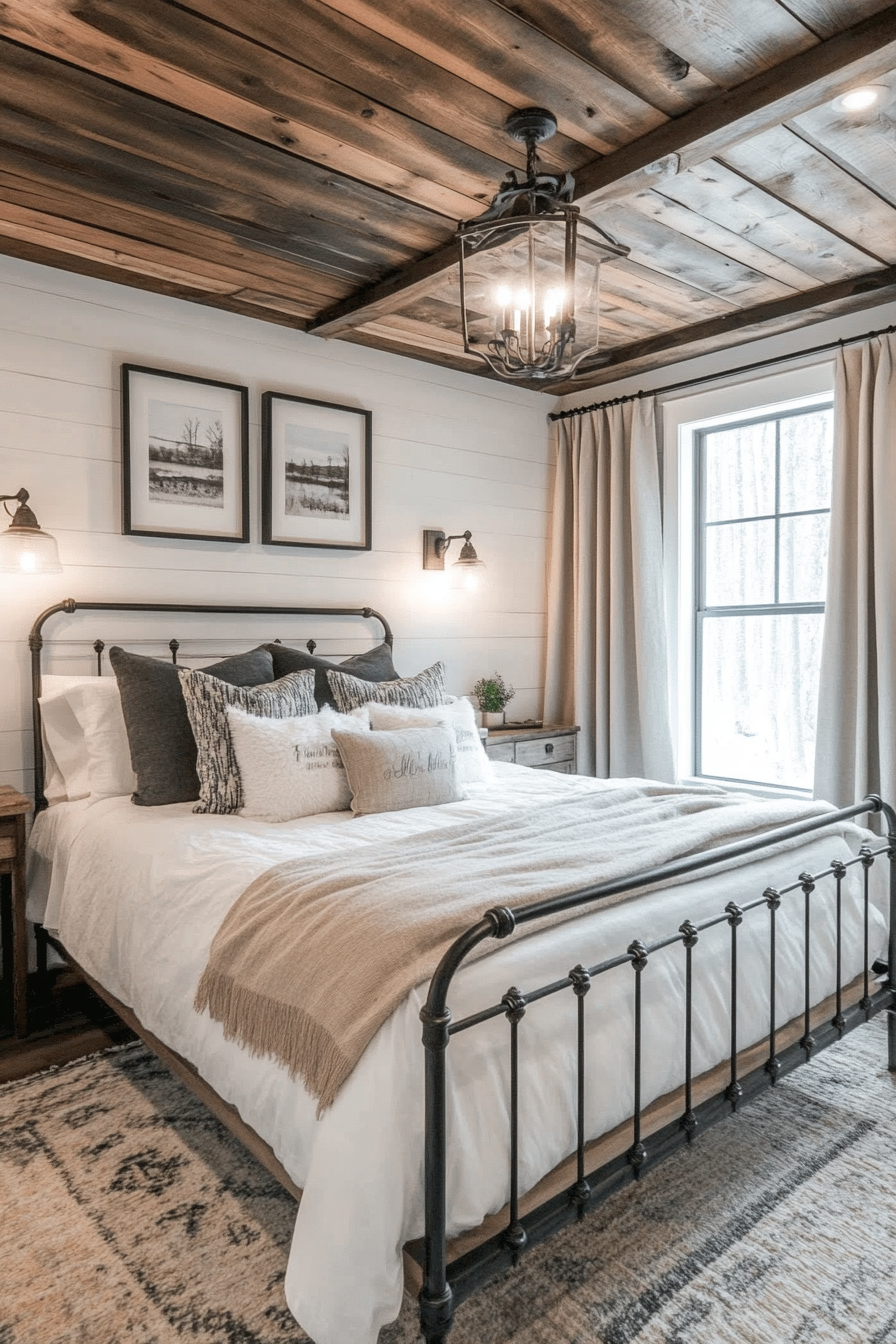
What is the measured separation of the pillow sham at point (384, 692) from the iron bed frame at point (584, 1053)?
1.22 meters

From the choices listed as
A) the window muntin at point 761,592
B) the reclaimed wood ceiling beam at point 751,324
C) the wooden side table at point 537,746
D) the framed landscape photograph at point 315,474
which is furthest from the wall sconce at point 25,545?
the window muntin at point 761,592

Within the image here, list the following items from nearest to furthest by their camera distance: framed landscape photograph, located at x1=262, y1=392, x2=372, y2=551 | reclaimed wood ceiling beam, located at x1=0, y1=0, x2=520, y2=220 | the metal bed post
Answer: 1. reclaimed wood ceiling beam, located at x1=0, y1=0, x2=520, y2=220
2. the metal bed post
3. framed landscape photograph, located at x1=262, y1=392, x2=372, y2=551

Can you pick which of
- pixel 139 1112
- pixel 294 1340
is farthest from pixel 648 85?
pixel 139 1112

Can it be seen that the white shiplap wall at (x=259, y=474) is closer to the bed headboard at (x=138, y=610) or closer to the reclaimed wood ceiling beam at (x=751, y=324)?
the bed headboard at (x=138, y=610)

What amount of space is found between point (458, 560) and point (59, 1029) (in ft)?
8.15

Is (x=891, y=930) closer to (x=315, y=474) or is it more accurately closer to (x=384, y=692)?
(x=384, y=692)

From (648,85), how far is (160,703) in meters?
2.20

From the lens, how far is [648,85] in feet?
6.87

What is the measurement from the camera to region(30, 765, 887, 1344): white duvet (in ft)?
4.27

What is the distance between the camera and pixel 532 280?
1.95 metres

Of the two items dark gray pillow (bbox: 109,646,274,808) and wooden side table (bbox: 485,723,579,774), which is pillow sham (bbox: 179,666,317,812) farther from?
wooden side table (bbox: 485,723,579,774)

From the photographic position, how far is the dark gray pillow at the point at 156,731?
8.93ft

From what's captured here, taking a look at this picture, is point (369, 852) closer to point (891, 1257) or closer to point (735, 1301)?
point (735, 1301)

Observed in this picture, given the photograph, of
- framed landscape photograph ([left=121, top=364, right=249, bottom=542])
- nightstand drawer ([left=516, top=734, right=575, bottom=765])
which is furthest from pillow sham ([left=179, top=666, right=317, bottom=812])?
nightstand drawer ([left=516, top=734, right=575, bottom=765])
